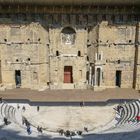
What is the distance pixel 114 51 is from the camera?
129 ft

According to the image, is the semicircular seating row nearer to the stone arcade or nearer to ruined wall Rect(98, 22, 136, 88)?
the stone arcade

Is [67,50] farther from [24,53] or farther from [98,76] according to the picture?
[24,53]

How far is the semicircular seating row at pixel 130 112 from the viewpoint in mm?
31056

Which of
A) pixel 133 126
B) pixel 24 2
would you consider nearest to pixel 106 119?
pixel 133 126

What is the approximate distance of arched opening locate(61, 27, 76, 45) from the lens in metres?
39.5

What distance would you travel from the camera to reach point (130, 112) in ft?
108

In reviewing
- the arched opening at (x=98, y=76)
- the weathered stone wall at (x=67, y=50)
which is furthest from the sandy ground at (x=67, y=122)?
the weathered stone wall at (x=67, y=50)

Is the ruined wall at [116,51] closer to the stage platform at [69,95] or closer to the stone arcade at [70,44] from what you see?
the stone arcade at [70,44]

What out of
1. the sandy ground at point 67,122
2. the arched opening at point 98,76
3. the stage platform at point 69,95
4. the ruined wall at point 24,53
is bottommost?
the sandy ground at point 67,122

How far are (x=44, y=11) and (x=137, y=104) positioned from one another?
14096mm

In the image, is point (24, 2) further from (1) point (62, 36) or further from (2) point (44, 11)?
(1) point (62, 36)

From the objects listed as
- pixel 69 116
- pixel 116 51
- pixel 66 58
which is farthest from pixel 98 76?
pixel 69 116

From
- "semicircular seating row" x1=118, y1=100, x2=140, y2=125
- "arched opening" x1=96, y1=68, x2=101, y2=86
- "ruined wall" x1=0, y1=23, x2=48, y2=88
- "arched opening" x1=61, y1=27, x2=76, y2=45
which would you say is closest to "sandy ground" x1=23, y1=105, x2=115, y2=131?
"semicircular seating row" x1=118, y1=100, x2=140, y2=125

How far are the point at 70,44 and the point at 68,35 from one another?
3.49 ft
